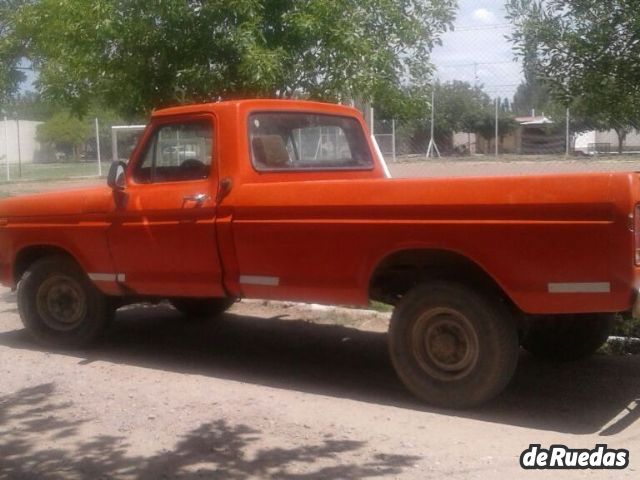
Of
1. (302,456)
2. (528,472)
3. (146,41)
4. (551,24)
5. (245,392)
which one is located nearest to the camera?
(528,472)

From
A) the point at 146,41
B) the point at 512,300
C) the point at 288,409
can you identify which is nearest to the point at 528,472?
the point at 512,300

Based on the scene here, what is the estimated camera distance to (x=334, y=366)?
25.0 ft

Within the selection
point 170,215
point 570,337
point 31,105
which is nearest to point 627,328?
point 570,337

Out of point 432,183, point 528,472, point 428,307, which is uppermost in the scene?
point 432,183

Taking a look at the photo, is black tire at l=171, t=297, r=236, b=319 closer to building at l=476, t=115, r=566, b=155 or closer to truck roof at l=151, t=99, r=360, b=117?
truck roof at l=151, t=99, r=360, b=117

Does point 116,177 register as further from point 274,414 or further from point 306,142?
point 274,414

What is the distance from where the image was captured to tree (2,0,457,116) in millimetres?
8609

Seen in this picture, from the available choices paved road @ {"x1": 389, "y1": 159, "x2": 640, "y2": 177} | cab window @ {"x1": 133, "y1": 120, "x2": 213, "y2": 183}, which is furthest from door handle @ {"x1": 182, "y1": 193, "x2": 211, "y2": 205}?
paved road @ {"x1": 389, "y1": 159, "x2": 640, "y2": 177}

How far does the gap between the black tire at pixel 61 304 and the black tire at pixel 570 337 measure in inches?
138

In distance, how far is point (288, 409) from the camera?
6375mm

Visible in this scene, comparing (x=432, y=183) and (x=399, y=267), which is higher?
(x=432, y=183)

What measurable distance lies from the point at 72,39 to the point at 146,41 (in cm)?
82

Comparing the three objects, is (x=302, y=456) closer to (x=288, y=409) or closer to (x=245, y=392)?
(x=288, y=409)

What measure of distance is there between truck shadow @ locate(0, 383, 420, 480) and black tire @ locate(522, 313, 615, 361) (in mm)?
2026
